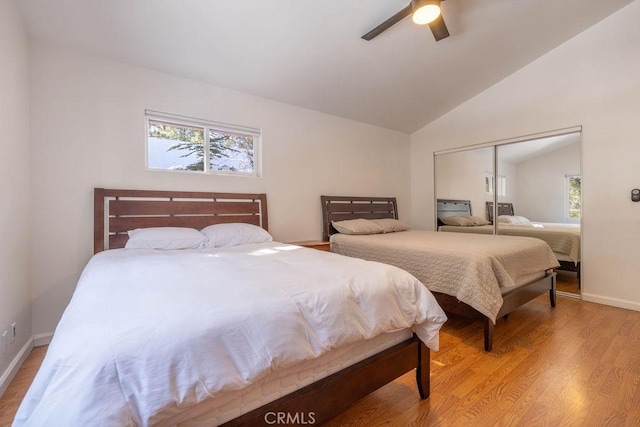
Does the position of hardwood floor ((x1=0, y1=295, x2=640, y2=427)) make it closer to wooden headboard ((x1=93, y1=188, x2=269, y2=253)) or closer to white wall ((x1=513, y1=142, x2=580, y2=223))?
wooden headboard ((x1=93, y1=188, x2=269, y2=253))

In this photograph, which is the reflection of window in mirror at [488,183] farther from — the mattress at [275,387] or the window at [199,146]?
the mattress at [275,387]

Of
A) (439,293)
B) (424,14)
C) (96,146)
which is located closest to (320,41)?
(424,14)

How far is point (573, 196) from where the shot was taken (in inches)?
132

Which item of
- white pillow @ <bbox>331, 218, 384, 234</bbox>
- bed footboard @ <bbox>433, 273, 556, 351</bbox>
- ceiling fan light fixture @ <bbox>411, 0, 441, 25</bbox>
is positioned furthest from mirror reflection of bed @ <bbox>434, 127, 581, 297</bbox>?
ceiling fan light fixture @ <bbox>411, 0, 441, 25</bbox>

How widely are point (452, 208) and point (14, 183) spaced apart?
4.85 meters

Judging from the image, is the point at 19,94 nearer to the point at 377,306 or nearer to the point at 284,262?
the point at 284,262

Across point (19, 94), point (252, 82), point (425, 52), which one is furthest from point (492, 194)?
point (19, 94)


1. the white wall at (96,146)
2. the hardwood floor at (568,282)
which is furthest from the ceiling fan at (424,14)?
the hardwood floor at (568,282)

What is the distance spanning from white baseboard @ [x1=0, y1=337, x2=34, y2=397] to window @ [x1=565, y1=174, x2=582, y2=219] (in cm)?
517

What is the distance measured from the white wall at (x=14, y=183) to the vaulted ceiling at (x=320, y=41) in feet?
1.15

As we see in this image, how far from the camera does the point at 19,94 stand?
6.54ft

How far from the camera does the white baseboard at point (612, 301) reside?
291 centimetres

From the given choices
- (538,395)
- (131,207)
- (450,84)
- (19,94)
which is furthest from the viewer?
(450,84)

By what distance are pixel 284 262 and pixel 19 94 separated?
219 centimetres
